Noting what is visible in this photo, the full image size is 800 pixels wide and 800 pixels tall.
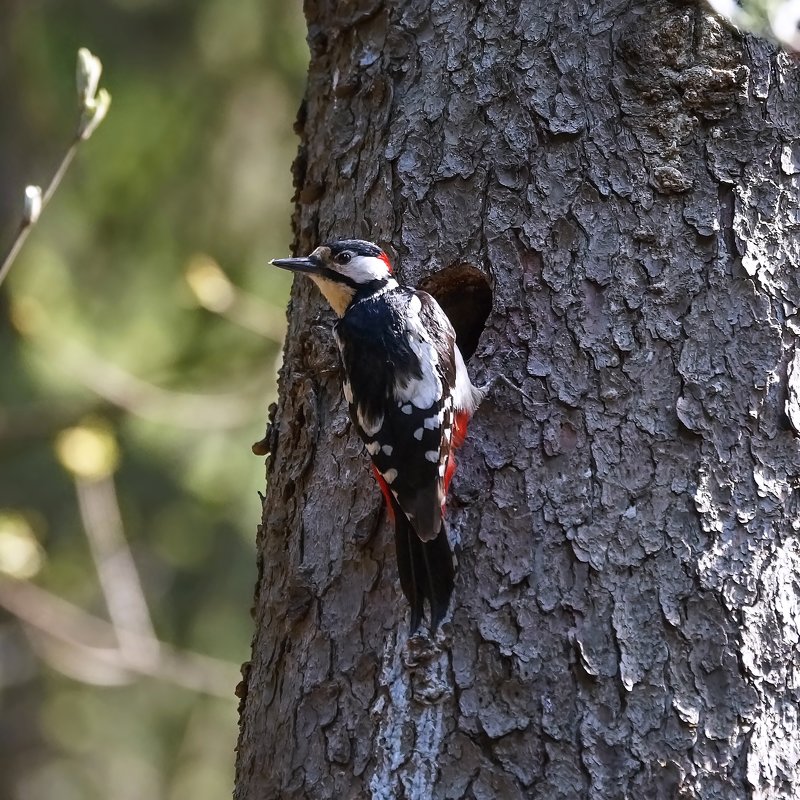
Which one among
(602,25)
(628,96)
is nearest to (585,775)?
(628,96)

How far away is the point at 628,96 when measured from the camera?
309 centimetres

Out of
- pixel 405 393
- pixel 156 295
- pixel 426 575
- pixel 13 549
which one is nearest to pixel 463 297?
pixel 405 393

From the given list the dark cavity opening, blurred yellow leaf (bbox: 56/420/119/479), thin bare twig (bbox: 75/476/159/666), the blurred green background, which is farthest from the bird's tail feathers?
the blurred green background

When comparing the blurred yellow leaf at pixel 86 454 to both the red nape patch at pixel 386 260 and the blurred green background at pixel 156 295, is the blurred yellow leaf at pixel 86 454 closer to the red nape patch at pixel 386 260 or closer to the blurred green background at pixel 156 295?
the blurred green background at pixel 156 295

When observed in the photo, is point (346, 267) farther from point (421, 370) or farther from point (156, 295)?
point (156, 295)

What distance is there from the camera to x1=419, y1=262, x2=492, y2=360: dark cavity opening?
127 inches

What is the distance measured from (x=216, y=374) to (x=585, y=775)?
4098mm

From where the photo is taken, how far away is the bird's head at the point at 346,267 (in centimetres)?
325

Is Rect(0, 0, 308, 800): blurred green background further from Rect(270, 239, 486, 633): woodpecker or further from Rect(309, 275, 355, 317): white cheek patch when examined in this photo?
Rect(270, 239, 486, 633): woodpecker

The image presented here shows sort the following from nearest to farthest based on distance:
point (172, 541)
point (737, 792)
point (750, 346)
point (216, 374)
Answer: point (737, 792)
point (750, 346)
point (216, 374)
point (172, 541)

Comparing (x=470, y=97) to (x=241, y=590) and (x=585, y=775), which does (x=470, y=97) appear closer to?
(x=585, y=775)

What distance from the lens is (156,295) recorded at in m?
6.54

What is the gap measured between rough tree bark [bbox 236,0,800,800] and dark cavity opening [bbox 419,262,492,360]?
0.18 feet

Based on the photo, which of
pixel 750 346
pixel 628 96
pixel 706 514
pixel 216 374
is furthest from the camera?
pixel 216 374
